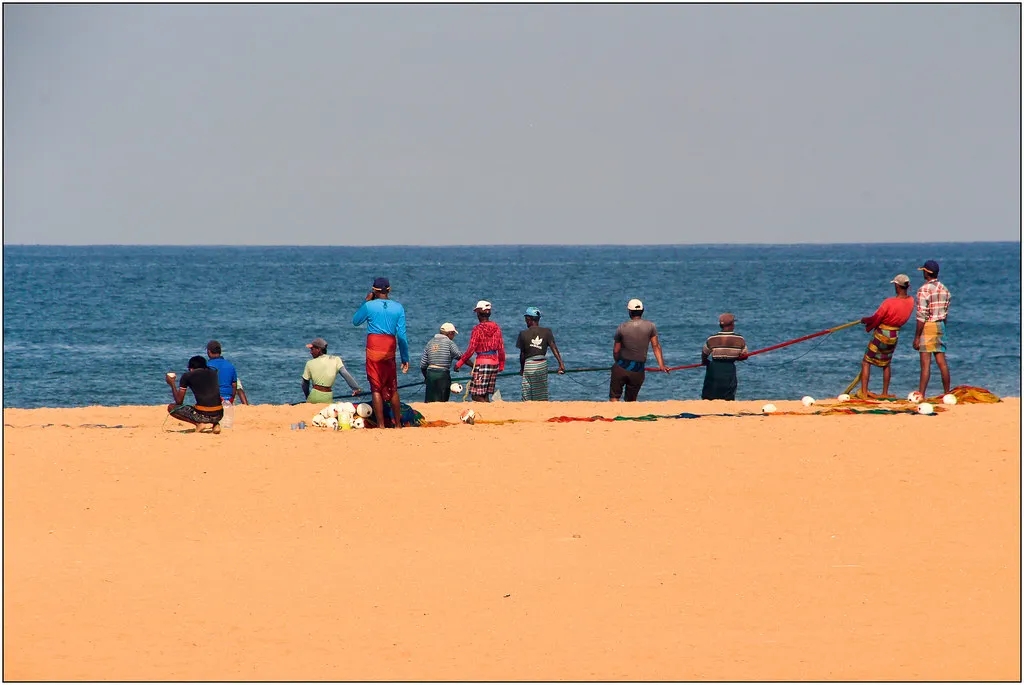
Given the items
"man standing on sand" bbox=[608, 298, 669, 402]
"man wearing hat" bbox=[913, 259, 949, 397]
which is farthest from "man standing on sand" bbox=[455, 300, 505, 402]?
"man wearing hat" bbox=[913, 259, 949, 397]

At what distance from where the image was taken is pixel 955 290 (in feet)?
258

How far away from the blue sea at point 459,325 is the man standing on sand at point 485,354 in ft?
35.1

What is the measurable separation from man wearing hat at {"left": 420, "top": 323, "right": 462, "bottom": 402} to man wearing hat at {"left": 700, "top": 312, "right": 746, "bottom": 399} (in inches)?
123

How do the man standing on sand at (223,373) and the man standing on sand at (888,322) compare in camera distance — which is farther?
the man standing on sand at (888,322)

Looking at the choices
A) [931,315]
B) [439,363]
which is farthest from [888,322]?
[439,363]

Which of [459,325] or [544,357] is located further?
[459,325]

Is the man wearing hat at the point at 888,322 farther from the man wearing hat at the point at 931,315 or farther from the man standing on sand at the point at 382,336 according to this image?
the man standing on sand at the point at 382,336

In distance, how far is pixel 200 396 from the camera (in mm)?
13398

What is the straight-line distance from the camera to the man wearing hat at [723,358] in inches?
625

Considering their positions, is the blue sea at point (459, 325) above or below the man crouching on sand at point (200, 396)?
below

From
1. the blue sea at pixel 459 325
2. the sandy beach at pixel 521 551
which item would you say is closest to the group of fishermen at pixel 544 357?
the sandy beach at pixel 521 551

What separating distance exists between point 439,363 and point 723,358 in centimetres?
352

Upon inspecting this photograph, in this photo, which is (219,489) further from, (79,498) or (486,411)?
(486,411)

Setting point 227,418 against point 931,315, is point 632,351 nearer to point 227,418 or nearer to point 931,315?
point 931,315
